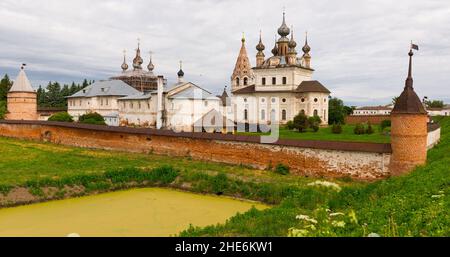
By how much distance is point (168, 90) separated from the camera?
3111cm

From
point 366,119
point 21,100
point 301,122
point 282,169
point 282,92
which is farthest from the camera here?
point 366,119

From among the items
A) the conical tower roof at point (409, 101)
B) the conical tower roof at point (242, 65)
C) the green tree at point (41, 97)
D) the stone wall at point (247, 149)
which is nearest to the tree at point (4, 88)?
the green tree at point (41, 97)

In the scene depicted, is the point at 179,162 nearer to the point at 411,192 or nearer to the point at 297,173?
the point at 297,173

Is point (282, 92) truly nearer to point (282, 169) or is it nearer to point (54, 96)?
point (282, 169)

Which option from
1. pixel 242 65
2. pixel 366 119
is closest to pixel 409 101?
pixel 366 119

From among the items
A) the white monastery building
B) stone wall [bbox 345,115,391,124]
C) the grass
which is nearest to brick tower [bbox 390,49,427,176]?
the grass


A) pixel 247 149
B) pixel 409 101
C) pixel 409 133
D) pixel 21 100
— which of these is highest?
pixel 21 100

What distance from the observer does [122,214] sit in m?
10.3

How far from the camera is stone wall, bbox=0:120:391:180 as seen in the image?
Answer: 42.5ft

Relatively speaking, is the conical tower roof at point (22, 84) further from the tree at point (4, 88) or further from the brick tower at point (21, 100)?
the tree at point (4, 88)

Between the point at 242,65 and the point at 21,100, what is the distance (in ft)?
73.1

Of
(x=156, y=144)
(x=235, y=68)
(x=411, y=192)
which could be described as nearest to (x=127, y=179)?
(x=156, y=144)
